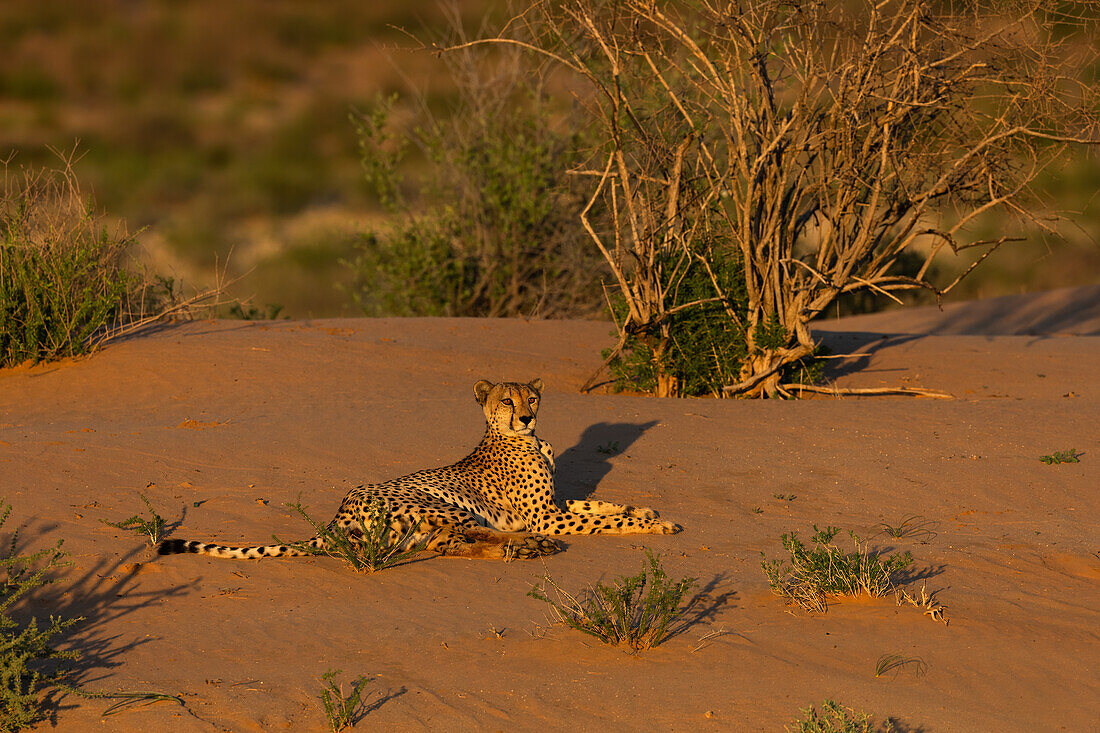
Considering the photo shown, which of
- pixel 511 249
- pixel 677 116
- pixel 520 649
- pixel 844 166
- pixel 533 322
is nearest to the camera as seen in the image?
pixel 520 649

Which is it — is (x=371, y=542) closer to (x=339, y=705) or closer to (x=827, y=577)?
(x=339, y=705)

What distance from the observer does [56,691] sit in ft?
12.5

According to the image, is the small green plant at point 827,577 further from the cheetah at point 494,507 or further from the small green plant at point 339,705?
the small green plant at point 339,705

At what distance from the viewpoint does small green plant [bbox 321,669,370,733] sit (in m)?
3.61

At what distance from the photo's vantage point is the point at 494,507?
5.98 meters

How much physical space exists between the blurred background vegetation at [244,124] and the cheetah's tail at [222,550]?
44.3 ft

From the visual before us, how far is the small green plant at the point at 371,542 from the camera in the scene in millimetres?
5164

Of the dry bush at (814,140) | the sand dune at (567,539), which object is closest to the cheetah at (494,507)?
the sand dune at (567,539)

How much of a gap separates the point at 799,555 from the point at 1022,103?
6.23 meters

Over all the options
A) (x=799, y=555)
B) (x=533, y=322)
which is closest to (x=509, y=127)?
(x=533, y=322)

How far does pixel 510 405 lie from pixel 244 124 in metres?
26.7

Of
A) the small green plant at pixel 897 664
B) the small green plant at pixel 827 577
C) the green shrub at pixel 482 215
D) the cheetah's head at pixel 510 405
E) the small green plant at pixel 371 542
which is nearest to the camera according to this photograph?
the small green plant at pixel 897 664

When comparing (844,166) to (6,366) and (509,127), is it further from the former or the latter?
(509,127)

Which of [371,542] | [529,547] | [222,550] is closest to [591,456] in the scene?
[529,547]
